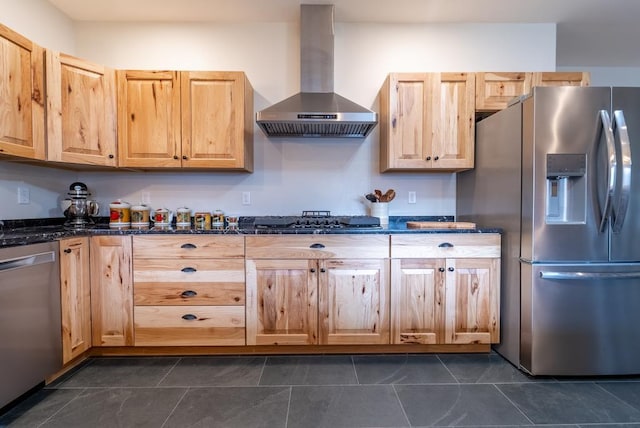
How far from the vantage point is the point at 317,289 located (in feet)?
7.13

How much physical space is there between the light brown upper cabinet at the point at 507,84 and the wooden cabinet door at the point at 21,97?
304cm

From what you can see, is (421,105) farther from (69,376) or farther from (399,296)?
(69,376)

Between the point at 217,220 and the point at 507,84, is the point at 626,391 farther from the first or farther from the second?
the point at 217,220

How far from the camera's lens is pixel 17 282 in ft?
5.30

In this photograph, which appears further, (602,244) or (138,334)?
(138,334)

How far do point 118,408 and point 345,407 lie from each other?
1199mm

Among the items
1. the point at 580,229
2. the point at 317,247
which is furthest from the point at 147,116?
the point at 580,229

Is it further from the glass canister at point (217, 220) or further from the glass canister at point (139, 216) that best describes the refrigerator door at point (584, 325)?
the glass canister at point (139, 216)

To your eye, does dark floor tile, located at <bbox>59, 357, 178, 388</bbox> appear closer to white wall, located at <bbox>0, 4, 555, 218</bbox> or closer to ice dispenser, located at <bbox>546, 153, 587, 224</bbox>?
white wall, located at <bbox>0, 4, 555, 218</bbox>

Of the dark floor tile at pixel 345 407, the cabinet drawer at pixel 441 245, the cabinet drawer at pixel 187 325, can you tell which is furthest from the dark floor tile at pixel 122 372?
the cabinet drawer at pixel 441 245

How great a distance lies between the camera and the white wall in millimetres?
2721

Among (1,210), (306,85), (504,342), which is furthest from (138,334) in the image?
(504,342)

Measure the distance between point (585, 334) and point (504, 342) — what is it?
0.46 metres

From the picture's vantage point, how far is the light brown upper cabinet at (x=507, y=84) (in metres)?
2.47
